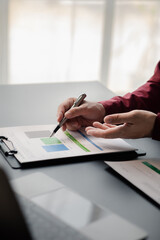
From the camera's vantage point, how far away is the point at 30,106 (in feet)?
5.03

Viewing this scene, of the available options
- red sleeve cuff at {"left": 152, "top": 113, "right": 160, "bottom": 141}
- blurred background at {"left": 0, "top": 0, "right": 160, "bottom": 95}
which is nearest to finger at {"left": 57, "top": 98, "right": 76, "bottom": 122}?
red sleeve cuff at {"left": 152, "top": 113, "right": 160, "bottom": 141}

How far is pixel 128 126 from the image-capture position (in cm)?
123

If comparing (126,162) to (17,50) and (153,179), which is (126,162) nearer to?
(153,179)

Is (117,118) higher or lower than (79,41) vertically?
higher

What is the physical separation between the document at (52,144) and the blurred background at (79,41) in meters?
2.06

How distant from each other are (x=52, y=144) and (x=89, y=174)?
18cm

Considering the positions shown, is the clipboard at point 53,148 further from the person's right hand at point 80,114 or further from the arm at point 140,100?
the arm at point 140,100

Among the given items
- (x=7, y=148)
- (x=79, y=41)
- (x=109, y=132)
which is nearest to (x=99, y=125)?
(x=109, y=132)

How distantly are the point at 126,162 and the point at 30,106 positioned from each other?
544mm

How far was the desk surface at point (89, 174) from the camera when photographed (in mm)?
897

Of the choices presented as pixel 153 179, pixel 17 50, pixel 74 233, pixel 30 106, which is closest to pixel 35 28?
pixel 17 50

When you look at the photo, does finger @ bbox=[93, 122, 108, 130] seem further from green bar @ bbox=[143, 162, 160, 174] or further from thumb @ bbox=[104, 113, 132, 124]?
green bar @ bbox=[143, 162, 160, 174]

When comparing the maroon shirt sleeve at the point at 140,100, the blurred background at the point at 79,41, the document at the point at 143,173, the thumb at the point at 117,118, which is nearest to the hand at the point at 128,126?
the thumb at the point at 117,118

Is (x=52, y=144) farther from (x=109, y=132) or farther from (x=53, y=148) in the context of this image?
(x=109, y=132)
